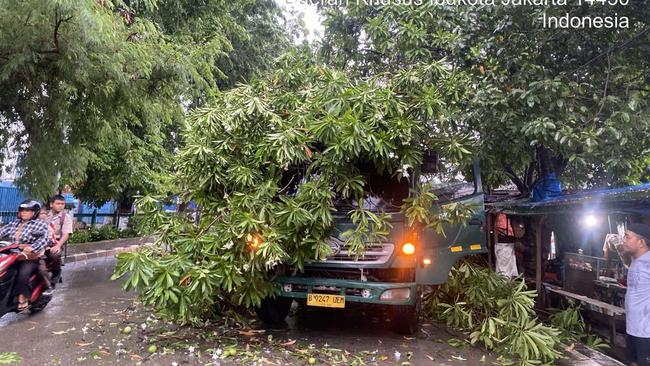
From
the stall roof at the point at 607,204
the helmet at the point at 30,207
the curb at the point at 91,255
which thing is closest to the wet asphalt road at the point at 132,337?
the helmet at the point at 30,207

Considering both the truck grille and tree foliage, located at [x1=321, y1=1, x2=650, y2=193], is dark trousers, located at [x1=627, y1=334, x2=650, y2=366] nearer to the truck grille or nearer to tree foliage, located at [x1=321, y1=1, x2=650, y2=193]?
tree foliage, located at [x1=321, y1=1, x2=650, y2=193]

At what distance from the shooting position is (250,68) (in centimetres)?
1631

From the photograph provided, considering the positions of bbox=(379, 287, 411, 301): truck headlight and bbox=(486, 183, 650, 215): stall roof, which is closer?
bbox=(379, 287, 411, 301): truck headlight

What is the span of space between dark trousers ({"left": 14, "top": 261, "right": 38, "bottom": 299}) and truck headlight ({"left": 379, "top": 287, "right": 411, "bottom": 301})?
14.5ft

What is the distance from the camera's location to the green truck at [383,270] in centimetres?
513

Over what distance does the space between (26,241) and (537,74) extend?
7256mm

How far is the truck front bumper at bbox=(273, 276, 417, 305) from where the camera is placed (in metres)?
5.10

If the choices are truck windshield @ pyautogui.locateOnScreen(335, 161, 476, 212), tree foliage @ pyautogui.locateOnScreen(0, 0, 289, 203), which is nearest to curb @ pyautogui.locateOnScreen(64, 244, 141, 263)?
tree foliage @ pyautogui.locateOnScreen(0, 0, 289, 203)

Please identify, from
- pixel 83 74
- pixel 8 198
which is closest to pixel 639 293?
pixel 83 74

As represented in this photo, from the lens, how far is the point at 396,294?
512 centimetres

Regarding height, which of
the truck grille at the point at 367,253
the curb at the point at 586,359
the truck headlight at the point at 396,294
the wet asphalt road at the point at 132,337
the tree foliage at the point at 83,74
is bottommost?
the curb at the point at 586,359

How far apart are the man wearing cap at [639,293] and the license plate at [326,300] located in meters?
2.79

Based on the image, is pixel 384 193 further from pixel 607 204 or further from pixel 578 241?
pixel 578 241

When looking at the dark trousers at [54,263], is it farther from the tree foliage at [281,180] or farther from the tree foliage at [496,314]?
the tree foliage at [496,314]
